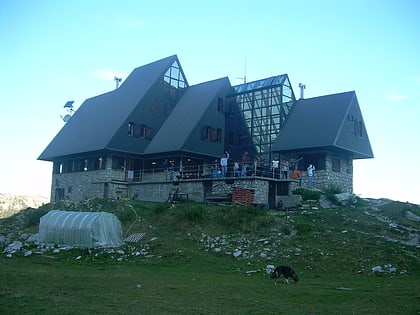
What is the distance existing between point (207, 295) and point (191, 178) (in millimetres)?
26497

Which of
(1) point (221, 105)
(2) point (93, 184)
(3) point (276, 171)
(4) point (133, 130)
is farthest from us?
(1) point (221, 105)

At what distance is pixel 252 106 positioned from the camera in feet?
164

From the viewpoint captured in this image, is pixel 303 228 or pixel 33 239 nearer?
pixel 303 228

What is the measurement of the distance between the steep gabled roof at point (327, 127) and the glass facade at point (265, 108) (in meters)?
1.31

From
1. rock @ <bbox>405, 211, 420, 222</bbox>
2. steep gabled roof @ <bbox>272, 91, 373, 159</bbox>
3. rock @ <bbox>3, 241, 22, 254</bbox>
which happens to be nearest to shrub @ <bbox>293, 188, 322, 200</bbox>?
steep gabled roof @ <bbox>272, 91, 373, 159</bbox>

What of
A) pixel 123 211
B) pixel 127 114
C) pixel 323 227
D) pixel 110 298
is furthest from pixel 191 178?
pixel 110 298

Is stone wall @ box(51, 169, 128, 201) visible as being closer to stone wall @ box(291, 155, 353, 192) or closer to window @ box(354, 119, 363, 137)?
stone wall @ box(291, 155, 353, 192)

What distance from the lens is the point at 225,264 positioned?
81.1 ft

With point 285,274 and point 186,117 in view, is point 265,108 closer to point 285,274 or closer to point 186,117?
point 186,117

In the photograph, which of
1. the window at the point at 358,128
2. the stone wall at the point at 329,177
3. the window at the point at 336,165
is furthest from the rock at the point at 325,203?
the window at the point at 358,128

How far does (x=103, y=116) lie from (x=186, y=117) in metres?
10.2

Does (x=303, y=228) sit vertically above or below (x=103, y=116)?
below

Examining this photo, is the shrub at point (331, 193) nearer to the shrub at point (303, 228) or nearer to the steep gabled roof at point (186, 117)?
the shrub at point (303, 228)

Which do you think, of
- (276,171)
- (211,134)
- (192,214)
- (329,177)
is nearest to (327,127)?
(329,177)
